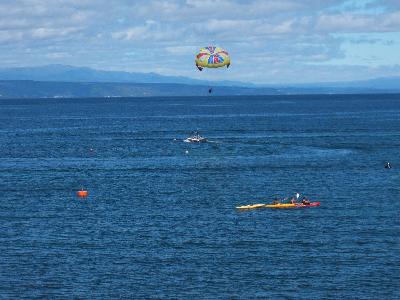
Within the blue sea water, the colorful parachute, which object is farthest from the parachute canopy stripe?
the blue sea water

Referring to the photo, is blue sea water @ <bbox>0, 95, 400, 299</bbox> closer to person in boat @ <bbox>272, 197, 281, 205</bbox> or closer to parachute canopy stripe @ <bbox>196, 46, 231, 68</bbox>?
person in boat @ <bbox>272, 197, 281, 205</bbox>

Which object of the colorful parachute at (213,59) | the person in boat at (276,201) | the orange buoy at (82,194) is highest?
the colorful parachute at (213,59)

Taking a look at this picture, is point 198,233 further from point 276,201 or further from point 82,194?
point 82,194

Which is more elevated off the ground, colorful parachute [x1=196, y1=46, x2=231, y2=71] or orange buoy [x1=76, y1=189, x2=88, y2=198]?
colorful parachute [x1=196, y1=46, x2=231, y2=71]

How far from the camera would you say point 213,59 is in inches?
5817

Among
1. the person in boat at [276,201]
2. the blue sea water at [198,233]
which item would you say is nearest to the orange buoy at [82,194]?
the blue sea water at [198,233]

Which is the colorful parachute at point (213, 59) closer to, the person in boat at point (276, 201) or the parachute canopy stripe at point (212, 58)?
the parachute canopy stripe at point (212, 58)

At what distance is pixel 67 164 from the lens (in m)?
173

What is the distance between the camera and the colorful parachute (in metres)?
147

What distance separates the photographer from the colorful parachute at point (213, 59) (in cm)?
14688

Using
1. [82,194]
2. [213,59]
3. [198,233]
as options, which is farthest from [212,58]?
[198,233]

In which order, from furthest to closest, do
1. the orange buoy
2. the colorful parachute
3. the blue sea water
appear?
1. the colorful parachute
2. the orange buoy
3. the blue sea water

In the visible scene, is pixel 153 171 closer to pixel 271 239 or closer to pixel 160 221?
pixel 160 221

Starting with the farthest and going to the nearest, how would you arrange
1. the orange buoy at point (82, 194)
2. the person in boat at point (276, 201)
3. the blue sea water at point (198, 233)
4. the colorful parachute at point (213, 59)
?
1. the colorful parachute at point (213, 59)
2. the orange buoy at point (82, 194)
3. the person in boat at point (276, 201)
4. the blue sea water at point (198, 233)
